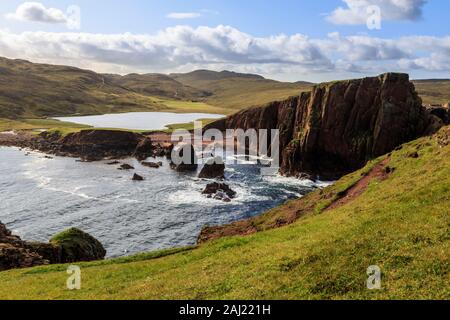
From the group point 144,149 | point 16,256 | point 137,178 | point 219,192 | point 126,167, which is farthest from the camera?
point 144,149

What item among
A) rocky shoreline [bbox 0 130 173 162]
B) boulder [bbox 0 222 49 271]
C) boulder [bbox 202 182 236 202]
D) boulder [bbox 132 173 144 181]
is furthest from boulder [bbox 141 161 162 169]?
boulder [bbox 0 222 49 271]

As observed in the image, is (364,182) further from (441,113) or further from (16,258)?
(441,113)

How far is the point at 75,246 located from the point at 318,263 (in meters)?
33.4

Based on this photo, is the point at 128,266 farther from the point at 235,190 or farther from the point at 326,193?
the point at 235,190

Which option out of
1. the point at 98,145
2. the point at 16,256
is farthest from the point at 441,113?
the point at 98,145

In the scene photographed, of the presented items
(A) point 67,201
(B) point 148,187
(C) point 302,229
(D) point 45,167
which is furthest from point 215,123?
(C) point 302,229

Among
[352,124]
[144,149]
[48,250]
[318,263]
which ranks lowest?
[48,250]

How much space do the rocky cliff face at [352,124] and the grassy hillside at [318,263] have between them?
60175 millimetres

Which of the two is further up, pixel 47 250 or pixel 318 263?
pixel 318 263

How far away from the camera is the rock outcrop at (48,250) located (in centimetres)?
4028

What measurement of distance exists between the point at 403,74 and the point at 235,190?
164 ft

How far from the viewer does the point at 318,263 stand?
76.7ft

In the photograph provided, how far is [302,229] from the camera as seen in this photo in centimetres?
3469
